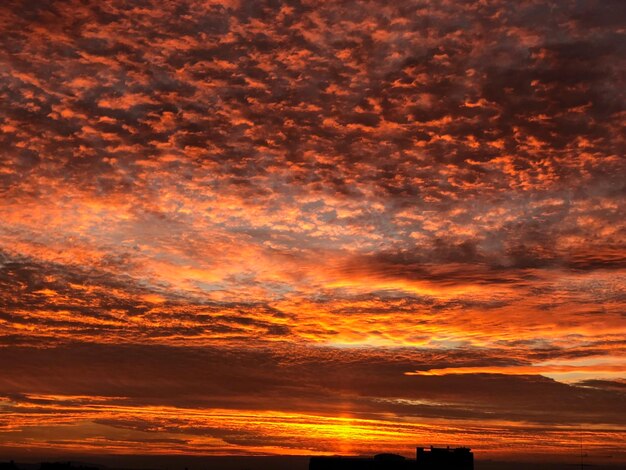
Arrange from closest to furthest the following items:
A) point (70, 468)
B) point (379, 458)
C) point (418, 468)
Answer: point (418, 468) < point (379, 458) < point (70, 468)

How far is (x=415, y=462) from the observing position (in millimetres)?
158750

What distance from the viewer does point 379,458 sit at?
16688 cm

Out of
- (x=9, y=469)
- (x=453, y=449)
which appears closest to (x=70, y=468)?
(x=9, y=469)

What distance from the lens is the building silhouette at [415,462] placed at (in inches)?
6078

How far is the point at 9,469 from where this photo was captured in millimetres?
177000

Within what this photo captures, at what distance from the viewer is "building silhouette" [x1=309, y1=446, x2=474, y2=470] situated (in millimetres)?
154375

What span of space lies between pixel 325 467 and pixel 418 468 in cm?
2328

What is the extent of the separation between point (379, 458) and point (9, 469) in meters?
81.7

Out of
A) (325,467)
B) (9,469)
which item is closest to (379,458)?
(325,467)

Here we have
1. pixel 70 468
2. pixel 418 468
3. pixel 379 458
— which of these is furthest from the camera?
pixel 70 468

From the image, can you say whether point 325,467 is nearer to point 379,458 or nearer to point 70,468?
point 379,458

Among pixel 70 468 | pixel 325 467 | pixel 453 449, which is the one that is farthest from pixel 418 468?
pixel 70 468

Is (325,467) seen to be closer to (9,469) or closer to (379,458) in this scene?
(379,458)

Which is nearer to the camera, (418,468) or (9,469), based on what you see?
(418,468)
